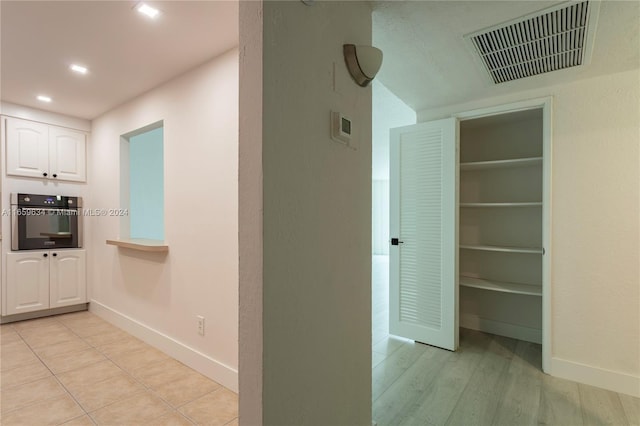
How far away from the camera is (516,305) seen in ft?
9.91

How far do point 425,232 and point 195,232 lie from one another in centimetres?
198

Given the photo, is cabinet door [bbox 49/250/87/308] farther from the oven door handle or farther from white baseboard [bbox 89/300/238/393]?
white baseboard [bbox 89/300/238/393]

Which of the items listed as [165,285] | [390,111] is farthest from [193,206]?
[390,111]

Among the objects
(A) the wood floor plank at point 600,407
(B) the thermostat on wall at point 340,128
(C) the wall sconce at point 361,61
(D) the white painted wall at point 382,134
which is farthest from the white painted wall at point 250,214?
(A) the wood floor plank at point 600,407

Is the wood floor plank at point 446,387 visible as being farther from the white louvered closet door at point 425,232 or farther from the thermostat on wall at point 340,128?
the thermostat on wall at point 340,128

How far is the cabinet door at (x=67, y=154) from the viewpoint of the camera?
361 cm

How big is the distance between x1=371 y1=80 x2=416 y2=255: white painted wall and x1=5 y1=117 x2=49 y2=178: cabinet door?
3862 mm

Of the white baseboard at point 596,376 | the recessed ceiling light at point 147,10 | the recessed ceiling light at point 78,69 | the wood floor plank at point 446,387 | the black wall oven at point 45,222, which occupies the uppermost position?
the recessed ceiling light at point 78,69

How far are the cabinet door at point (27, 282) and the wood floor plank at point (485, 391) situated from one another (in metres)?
4.40

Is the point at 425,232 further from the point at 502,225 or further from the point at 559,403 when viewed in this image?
the point at 559,403

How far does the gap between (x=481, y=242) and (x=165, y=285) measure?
317 centimetres

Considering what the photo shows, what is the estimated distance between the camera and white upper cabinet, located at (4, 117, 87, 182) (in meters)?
3.33

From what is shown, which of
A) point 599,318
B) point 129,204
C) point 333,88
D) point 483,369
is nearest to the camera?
point 333,88

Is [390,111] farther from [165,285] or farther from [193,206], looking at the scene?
[165,285]
